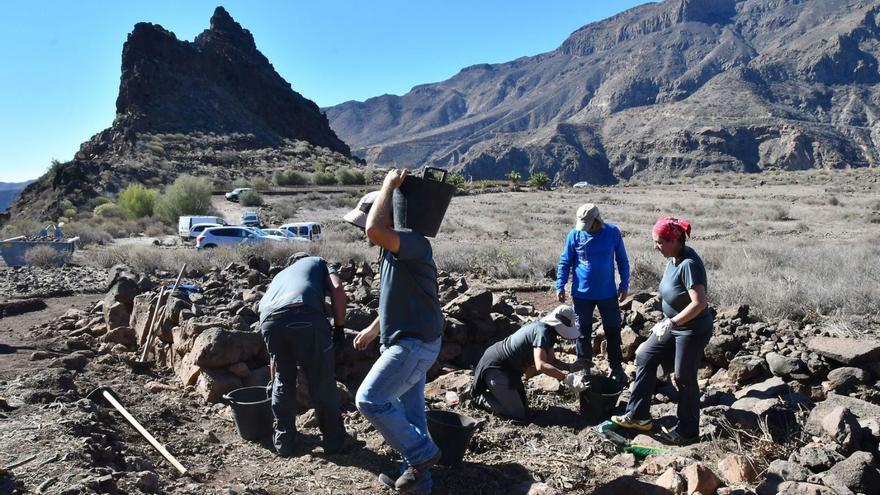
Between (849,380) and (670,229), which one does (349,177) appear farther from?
(670,229)

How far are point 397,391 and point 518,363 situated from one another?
1.82m

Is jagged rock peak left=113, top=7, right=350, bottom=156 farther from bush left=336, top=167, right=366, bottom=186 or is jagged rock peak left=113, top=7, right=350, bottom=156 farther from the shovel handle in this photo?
the shovel handle

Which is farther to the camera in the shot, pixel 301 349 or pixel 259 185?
pixel 259 185

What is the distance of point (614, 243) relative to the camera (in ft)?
21.0

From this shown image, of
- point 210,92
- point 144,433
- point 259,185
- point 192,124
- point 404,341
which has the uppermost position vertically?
point 210,92

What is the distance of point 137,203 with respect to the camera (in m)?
39.8

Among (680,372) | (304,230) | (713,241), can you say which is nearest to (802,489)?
(680,372)

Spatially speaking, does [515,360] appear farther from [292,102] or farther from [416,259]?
[292,102]

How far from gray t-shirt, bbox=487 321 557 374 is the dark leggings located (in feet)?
2.33

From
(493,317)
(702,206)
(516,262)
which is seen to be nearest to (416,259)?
(493,317)

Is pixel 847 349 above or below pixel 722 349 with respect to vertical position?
above

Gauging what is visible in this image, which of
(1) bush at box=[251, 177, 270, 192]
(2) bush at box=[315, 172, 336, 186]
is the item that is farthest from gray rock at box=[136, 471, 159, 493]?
(2) bush at box=[315, 172, 336, 186]

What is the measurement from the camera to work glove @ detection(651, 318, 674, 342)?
15.3ft

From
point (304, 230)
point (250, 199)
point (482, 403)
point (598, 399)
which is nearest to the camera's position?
point (598, 399)
